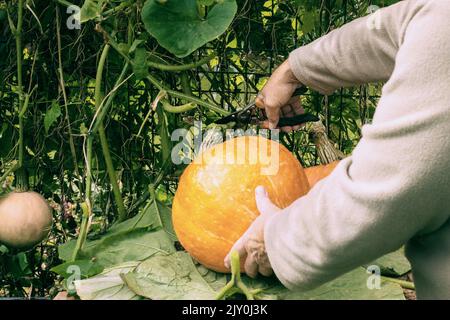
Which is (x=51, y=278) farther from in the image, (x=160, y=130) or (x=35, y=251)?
(x=160, y=130)

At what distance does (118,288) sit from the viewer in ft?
3.67

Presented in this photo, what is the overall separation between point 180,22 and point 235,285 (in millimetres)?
528

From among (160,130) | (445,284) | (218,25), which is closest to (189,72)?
(160,130)

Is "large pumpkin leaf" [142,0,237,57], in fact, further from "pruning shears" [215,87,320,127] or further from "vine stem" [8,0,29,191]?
A: "vine stem" [8,0,29,191]

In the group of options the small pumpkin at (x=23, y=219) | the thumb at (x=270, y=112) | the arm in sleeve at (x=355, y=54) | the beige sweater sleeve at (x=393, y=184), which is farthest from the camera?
the small pumpkin at (x=23, y=219)

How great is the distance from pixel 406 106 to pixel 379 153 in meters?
0.06

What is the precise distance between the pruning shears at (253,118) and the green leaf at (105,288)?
1.22 ft

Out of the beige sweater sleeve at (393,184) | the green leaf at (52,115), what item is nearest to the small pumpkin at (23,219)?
the green leaf at (52,115)

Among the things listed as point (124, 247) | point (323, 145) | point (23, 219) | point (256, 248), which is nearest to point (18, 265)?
point (23, 219)

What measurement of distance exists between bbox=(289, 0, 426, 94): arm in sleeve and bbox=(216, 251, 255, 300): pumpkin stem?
361 mm

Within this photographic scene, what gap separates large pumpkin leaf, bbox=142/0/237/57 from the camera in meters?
1.30

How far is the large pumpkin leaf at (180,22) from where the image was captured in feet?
4.25

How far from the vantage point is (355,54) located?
1.12 m

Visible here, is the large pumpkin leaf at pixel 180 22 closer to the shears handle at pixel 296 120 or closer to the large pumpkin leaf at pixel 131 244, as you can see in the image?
the shears handle at pixel 296 120
